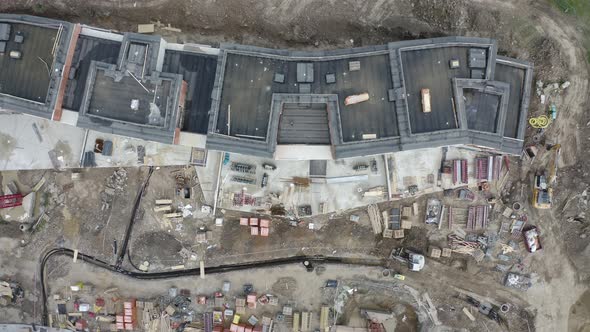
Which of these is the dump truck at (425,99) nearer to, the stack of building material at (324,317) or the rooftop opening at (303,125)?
the rooftop opening at (303,125)

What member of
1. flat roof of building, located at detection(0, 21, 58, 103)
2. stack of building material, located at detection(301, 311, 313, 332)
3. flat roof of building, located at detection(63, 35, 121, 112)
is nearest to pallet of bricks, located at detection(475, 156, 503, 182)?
stack of building material, located at detection(301, 311, 313, 332)

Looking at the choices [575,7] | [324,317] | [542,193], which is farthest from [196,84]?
[575,7]

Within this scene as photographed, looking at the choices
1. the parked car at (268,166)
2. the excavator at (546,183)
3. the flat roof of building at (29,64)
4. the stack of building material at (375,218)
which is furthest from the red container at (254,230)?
the excavator at (546,183)

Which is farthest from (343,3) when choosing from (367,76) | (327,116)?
(327,116)

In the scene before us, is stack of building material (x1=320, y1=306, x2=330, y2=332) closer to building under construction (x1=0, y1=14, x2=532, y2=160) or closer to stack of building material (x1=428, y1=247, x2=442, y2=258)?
stack of building material (x1=428, y1=247, x2=442, y2=258)

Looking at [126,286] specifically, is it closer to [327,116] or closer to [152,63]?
[152,63]

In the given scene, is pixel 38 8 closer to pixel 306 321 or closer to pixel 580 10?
pixel 306 321
